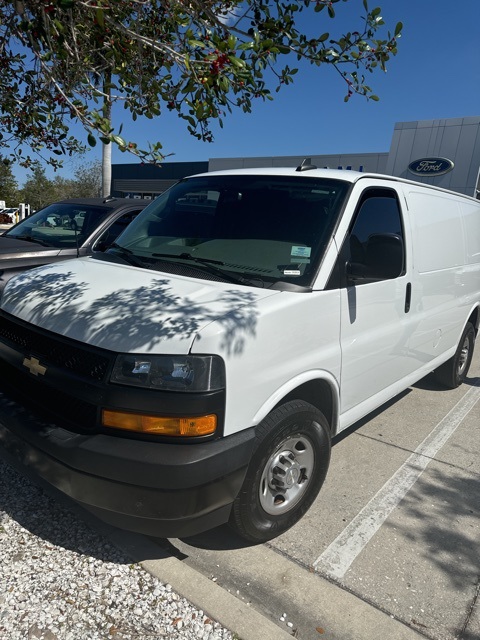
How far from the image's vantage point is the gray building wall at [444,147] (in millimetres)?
18547

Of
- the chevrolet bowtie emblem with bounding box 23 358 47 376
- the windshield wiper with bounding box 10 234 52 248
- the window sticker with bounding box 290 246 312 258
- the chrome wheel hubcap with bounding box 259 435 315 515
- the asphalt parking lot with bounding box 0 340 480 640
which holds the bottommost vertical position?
the asphalt parking lot with bounding box 0 340 480 640

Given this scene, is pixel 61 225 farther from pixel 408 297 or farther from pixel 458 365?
pixel 458 365

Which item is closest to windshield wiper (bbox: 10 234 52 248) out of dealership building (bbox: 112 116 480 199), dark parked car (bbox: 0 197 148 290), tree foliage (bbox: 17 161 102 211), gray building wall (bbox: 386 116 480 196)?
dark parked car (bbox: 0 197 148 290)

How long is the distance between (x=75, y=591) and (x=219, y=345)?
1450mm

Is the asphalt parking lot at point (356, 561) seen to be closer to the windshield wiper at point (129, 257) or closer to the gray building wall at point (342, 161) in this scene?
the windshield wiper at point (129, 257)

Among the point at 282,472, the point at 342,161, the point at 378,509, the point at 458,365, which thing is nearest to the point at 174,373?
the point at 282,472

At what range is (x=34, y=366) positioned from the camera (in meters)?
2.78

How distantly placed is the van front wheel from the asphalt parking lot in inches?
7.6

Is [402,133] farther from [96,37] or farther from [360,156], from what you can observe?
[96,37]

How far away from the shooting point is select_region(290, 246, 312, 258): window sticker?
314 centimetres

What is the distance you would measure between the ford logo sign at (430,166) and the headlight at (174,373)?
62.3ft

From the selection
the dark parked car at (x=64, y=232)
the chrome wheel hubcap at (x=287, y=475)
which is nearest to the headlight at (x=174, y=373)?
the chrome wheel hubcap at (x=287, y=475)

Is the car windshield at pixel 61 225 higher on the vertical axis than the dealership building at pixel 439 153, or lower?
lower

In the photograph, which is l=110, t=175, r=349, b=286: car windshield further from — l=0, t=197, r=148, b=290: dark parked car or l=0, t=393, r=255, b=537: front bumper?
l=0, t=197, r=148, b=290: dark parked car
